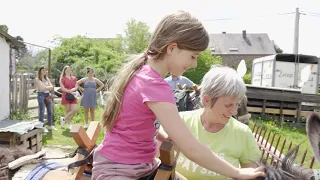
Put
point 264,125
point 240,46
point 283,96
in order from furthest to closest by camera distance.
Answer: point 240,46
point 283,96
point 264,125

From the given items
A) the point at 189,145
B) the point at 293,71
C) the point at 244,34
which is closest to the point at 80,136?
the point at 189,145

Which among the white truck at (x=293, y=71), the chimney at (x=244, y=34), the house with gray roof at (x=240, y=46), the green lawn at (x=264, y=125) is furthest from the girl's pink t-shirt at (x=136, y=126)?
the chimney at (x=244, y=34)

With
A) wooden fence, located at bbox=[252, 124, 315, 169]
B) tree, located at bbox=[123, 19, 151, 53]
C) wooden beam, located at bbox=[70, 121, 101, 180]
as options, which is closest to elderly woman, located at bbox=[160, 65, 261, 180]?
wooden fence, located at bbox=[252, 124, 315, 169]

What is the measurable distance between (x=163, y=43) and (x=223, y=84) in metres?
0.60

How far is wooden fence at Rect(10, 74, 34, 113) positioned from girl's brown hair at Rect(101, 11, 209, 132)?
30.0 feet

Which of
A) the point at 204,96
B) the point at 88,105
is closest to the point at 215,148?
the point at 204,96

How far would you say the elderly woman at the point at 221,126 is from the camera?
6.74 feet

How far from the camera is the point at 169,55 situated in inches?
64.2

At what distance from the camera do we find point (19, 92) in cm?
1026

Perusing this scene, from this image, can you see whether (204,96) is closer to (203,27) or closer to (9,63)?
(203,27)

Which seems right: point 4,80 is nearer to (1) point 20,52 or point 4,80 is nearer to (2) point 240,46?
(1) point 20,52

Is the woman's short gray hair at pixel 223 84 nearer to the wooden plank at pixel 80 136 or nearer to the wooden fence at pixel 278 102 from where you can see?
the wooden plank at pixel 80 136

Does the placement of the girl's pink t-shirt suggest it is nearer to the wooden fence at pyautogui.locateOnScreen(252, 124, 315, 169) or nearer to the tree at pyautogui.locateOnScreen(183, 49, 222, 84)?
the wooden fence at pyautogui.locateOnScreen(252, 124, 315, 169)

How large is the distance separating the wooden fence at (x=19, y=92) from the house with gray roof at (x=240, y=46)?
5554cm
